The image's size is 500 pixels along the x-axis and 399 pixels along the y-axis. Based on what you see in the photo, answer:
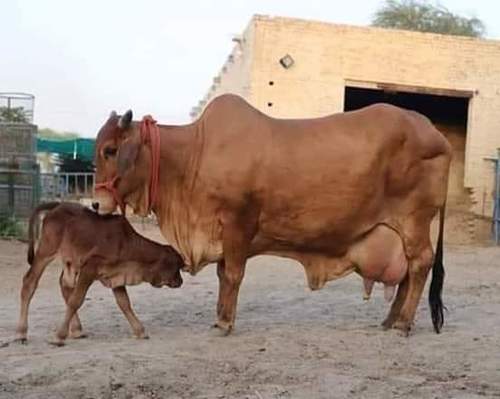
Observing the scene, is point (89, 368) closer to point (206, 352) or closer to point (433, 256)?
point (206, 352)

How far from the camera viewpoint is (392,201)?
8711 mm

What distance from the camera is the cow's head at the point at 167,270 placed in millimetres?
8039

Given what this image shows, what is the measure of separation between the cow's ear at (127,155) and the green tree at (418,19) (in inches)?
1333

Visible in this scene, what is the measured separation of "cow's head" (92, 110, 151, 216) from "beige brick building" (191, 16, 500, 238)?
1492cm

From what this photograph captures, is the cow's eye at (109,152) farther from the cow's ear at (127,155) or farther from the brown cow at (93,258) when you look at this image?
the brown cow at (93,258)

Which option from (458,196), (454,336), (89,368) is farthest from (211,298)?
(458,196)

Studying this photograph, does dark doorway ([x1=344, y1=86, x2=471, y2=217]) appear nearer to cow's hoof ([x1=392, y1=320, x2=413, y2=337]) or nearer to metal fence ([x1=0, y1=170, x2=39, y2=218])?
metal fence ([x1=0, y1=170, x2=39, y2=218])

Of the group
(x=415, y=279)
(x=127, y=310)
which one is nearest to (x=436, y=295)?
(x=415, y=279)

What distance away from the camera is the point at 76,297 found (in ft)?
25.1

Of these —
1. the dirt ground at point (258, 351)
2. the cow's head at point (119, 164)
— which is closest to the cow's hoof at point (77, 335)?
the dirt ground at point (258, 351)

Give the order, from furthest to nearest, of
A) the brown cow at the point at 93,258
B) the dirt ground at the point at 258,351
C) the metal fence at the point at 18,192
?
the metal fence at the point at 18,192 → the brown cow at the point at 93,258 → the dirt ground at the point at 258,351

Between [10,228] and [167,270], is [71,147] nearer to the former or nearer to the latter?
[10,228]

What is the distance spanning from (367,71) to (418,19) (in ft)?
58.3

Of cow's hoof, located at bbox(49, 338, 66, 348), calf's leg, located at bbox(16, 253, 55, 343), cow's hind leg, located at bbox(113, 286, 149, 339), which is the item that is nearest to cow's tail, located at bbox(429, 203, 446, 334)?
cow's hind leg, located at bbox(113, 286, 149, 339)
